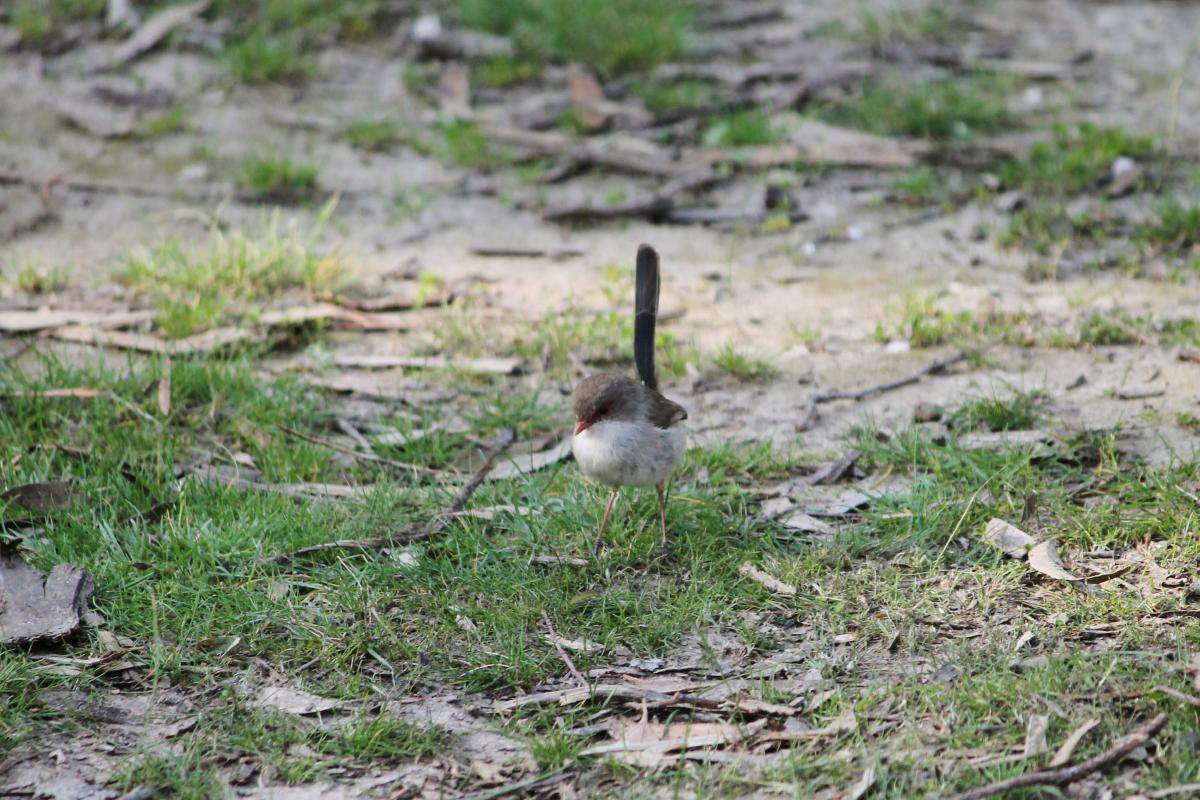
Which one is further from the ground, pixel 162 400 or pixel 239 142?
pixel 239 142

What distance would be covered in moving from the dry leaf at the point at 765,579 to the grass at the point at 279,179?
4873 mm

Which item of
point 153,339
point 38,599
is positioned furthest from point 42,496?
point 153,339

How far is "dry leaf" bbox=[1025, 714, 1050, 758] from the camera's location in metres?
3.60

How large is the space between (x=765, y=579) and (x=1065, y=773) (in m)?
1.43

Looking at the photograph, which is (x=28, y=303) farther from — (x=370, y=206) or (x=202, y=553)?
(x=202, y=553)

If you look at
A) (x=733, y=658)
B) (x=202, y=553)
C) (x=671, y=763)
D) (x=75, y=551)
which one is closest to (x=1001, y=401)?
(x=733, y=658)

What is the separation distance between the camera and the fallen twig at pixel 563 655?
417 cm

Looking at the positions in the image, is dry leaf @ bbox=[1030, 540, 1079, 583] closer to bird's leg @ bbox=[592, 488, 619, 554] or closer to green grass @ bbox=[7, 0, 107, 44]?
bird's leg @ bbox=[592, 488, 619, 554]

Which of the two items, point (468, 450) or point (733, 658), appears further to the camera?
point (468, 450)

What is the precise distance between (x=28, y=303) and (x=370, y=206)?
2323 millimetres

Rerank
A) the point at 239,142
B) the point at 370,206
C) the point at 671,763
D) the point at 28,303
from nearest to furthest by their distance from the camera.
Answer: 1. the point at 671,763
2. the point at 28,303
3. the point at 370,206
4. the point at 239,142

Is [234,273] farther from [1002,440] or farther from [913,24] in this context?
[913,24]

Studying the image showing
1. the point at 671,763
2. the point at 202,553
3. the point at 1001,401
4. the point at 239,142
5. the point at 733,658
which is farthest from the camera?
the point at 239,142

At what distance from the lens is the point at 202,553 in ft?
15.7
